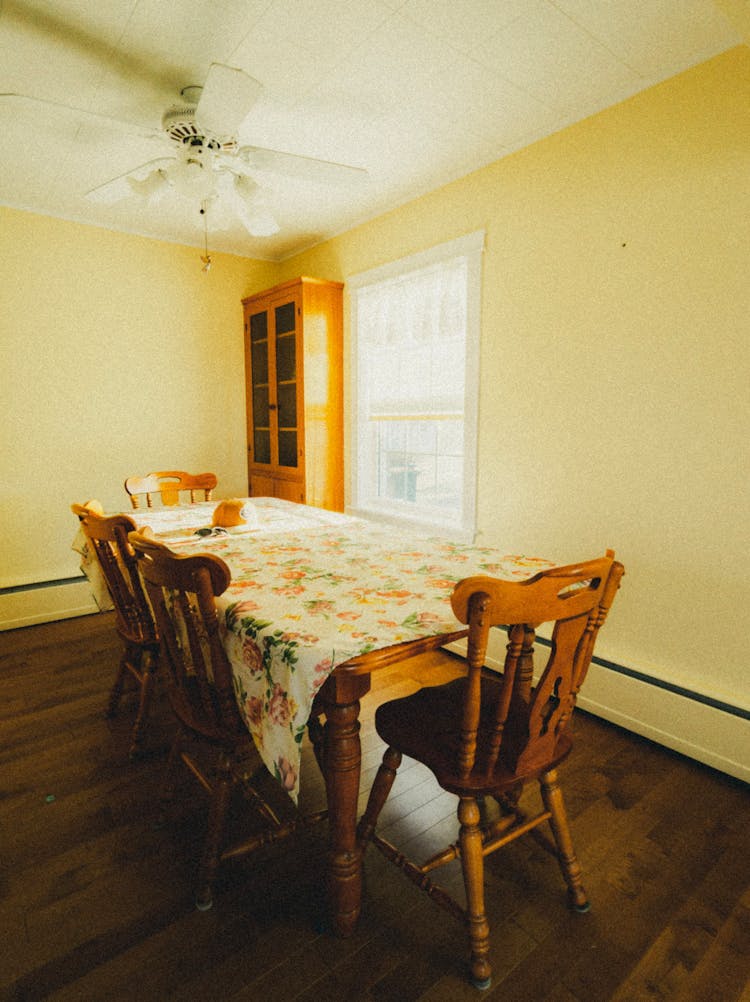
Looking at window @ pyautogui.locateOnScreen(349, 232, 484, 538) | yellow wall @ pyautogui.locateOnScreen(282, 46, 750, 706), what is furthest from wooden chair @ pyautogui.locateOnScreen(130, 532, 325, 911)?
window @ pyautogui.locateOnScreen(349, 232, 484, 538)

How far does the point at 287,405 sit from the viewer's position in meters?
3.89

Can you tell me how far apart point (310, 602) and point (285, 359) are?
2.81m

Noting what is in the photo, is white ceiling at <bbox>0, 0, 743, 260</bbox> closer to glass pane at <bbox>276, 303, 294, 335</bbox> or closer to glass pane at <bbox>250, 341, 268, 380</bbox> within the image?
glass pane at <bbox>276, 303, 294, 335</bbox>

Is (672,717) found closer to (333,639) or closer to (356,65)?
(333,639)

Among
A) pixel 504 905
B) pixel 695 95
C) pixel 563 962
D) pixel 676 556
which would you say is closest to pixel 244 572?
pixel 504 905

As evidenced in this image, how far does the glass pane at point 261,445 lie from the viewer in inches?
164

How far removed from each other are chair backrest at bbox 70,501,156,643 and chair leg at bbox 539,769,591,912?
137 centimetres

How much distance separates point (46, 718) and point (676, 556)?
2.73m

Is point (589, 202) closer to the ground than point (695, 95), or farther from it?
closer to the ground

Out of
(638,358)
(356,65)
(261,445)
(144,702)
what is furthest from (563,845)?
(261,445)

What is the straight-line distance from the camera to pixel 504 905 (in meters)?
1.44

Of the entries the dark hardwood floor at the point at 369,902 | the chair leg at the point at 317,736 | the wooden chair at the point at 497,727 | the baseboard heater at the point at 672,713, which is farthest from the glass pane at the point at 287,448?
the wooden chair at the point at 497,727

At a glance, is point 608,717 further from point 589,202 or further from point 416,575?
point 589,202

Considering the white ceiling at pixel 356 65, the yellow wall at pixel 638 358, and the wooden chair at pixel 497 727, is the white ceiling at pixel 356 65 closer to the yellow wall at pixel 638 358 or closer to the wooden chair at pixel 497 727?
the yellow wall at pixel 638 358
